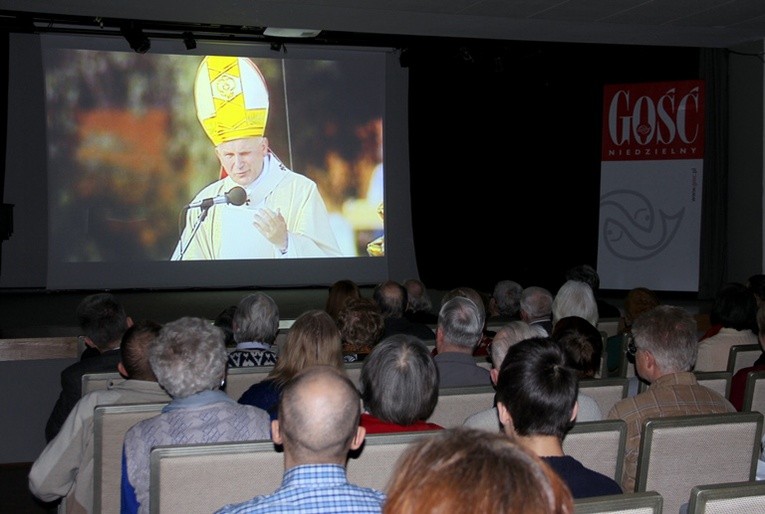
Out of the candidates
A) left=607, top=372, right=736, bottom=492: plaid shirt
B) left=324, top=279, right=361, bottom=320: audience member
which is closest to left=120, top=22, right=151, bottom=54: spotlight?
left=324, top=279, right=361, bottom=320: audience member

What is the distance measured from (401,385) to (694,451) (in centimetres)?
82

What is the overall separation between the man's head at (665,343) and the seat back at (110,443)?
157cm

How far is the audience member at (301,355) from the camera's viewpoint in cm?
305

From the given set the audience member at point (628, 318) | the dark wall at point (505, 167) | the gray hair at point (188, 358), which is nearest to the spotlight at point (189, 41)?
the dark wall at point (505, 167)

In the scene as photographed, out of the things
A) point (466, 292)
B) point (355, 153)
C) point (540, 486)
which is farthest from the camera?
point (355, 153)

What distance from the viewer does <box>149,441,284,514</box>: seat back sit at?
208 centimetres

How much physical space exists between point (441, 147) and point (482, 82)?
988mm

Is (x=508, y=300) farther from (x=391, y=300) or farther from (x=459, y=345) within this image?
(x=459, y=345)

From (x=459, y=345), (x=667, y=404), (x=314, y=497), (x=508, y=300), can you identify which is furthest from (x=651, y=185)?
(x=314, y=497)

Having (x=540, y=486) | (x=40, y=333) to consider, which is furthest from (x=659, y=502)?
(x=40, y=333)

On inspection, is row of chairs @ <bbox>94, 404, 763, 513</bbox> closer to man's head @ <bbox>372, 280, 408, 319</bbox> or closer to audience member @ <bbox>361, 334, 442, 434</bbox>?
audience member @ <bbox>361, 334, 442, 434</bbox>

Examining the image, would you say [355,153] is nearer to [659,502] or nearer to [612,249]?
[612,249]

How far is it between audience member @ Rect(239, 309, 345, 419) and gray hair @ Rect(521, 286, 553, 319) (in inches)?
73.1

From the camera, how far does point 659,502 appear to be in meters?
1.57
